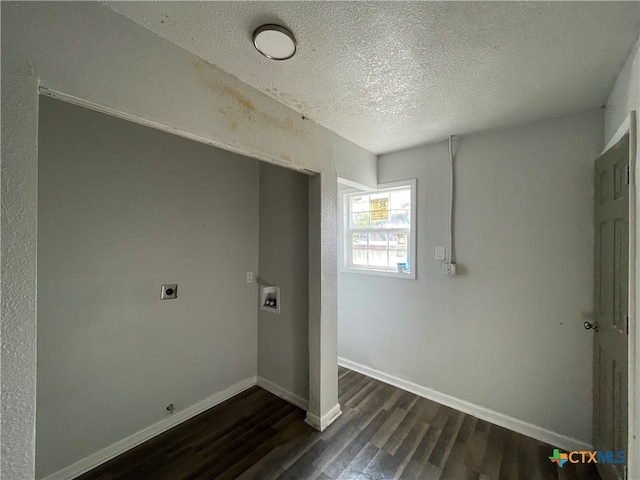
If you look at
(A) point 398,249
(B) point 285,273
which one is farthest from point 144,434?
(A) point 398,249

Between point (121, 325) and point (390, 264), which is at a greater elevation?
point (390, 264)

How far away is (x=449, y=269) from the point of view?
7.62ft

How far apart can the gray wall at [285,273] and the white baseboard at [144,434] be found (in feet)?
1.26

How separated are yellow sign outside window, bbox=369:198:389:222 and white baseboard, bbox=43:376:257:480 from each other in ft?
7.69

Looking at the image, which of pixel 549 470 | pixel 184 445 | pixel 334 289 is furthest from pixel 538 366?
pixel 184 445

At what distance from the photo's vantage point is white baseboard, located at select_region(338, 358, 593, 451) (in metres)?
1.84

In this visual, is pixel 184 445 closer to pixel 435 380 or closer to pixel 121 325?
pixel 121 325

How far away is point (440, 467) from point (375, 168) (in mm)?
2657

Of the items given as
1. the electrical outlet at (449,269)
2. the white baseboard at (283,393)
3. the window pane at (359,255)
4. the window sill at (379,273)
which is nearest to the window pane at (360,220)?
the window pane at (359,255)

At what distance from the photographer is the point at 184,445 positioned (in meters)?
1.89

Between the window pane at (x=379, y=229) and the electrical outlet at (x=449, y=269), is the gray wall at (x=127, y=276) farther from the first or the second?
the electrical outlet at (x=449, y=269)

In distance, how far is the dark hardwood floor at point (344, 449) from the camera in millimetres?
1657

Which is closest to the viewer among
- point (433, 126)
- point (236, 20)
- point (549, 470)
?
point (236, 20)

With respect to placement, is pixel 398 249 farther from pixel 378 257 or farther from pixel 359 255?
pixel 359 255
